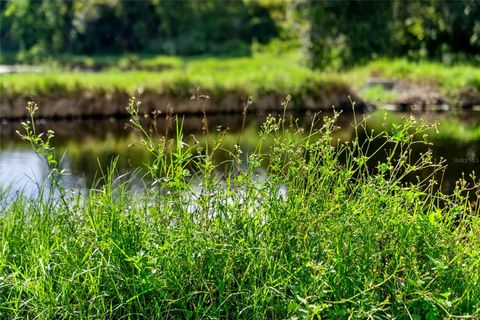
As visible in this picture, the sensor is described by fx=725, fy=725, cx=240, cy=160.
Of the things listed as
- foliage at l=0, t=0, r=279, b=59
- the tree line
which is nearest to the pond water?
the tree line

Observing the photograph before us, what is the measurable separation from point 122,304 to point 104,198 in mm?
1015

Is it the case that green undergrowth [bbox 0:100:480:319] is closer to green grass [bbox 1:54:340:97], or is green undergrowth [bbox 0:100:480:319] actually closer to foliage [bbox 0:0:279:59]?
green grass [bbox 1:54:340:97]

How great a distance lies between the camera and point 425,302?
14.6 ft

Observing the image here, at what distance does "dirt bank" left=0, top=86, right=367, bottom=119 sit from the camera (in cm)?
2056

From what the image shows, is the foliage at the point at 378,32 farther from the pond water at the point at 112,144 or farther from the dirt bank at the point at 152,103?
the pond water at the point at 112,144

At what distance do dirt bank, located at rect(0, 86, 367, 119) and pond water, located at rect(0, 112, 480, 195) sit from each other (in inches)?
19.4

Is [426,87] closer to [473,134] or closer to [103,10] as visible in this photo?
[473,134]

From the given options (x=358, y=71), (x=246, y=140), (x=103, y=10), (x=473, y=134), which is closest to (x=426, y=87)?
(x=358, y=71)

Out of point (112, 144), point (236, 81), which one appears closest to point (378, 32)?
point (236, 81)

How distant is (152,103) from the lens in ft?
68.1

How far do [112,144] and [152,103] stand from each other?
467 centimetres

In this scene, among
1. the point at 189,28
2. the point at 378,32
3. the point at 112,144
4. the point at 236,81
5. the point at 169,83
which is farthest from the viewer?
the point at 189,28

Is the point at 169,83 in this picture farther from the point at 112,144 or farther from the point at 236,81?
the point at 112,144

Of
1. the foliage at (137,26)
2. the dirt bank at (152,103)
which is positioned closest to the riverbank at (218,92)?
the dirt bank at (152,103)
